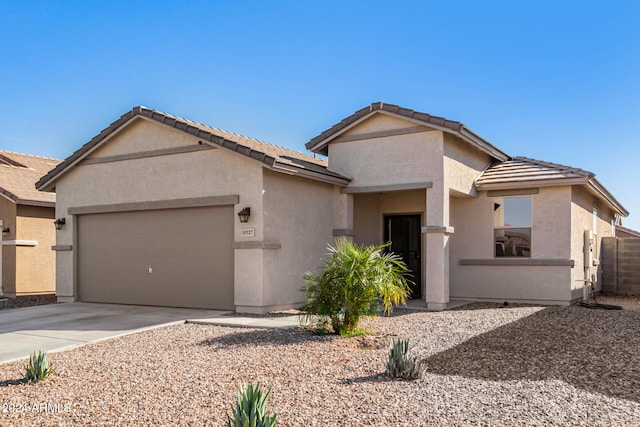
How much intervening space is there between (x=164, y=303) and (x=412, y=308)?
6.11 meters

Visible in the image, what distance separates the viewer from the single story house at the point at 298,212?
484 inches

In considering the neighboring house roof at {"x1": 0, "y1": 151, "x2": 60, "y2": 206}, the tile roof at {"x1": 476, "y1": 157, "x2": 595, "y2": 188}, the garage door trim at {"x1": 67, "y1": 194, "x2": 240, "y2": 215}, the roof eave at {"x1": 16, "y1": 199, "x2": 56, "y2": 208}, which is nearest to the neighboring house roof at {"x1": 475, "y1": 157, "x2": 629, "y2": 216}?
the tile roof at {"x1": 476, "y1": 157, "x2": 595, "y2": 188}

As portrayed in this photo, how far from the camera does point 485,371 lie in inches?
265

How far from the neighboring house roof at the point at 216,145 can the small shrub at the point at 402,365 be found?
19.6 feet

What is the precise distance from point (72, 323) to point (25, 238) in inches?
328

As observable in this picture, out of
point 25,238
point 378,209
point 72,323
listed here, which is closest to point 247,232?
point 72,323

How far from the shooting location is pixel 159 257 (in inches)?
526

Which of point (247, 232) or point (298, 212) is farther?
point (298, 212)

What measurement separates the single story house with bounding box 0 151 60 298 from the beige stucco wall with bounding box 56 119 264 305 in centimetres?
333

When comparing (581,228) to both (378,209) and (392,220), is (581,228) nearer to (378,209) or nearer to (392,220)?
(392,220)

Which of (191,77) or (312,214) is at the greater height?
(191,77)

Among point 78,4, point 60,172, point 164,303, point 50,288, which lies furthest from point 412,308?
point 50,288

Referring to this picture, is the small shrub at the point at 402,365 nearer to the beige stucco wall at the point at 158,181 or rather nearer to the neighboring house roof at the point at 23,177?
the beige stucco wall at the point at 158,181

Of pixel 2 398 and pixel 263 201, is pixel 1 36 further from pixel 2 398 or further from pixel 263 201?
pixel 2 398
